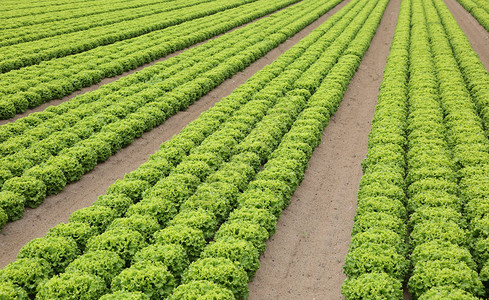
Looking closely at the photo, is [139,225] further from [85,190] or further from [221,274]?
[85,190]

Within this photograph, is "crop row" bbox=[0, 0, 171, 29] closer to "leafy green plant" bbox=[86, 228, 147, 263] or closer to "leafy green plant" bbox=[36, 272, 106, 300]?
"leafy green plant" bbox=[86, 228, 147, 263]

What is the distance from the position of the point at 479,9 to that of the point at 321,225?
50735 millimetres

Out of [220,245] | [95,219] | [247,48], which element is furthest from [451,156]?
[247,48]

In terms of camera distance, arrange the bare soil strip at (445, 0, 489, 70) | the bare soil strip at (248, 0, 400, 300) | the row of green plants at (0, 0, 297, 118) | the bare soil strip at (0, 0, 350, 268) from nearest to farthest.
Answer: the bare soil strip at (248, 0, 400, 300)
the bare soil strip at (0, 0, 350, 268)
the row of green plants at (0, 0, 297, 118)
the bare soil strip at (445, 0, 489, 70)

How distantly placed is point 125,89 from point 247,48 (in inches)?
510

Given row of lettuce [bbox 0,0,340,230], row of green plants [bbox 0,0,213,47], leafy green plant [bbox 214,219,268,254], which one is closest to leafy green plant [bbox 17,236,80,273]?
row of lettuce [bbox 0,0,340,230]

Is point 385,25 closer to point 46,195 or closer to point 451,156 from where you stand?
point 451,156

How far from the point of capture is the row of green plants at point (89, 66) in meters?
21.9

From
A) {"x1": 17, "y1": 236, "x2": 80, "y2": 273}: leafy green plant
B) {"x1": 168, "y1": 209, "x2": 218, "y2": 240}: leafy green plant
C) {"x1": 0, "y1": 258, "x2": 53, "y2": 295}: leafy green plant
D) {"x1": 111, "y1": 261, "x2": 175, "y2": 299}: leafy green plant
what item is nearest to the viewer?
{"x1": 111, "y1": 261, "x2": 175, "y2": 299}: leafy green plant

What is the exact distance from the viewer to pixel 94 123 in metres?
18.3

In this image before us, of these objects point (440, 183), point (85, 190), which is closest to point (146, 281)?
point (85, 190)

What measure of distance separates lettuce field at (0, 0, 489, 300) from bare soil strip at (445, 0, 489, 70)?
16.3 feet

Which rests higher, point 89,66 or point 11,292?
point 89,66

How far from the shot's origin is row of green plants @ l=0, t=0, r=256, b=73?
2783 centimetres
